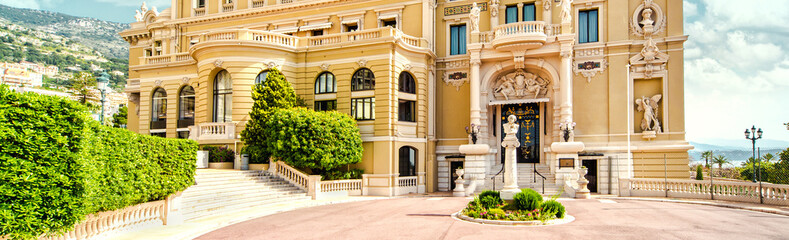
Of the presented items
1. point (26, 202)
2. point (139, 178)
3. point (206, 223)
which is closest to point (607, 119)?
point (206, 223)

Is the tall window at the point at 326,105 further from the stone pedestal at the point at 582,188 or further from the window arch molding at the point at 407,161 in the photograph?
the stone pedestal at the point at 582,188

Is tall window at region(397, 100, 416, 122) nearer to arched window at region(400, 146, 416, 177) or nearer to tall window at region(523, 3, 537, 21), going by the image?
arched window at region(400, 146, 416, 177)

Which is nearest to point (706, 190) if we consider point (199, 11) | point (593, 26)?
point (593, 26)

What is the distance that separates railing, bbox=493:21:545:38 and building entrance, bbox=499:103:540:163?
16.2 ft

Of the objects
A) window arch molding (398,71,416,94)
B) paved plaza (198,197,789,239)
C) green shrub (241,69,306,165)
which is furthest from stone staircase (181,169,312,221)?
window arch molding (398,71,416,94)

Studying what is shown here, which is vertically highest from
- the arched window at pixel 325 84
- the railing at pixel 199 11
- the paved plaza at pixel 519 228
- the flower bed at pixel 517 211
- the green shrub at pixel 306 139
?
the railing at pixel 199 11

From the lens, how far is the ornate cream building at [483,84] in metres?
30.8

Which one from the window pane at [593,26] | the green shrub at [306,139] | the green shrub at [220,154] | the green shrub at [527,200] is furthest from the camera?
the window pane at [593,26]

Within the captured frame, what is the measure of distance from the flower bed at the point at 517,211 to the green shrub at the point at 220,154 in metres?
17.0

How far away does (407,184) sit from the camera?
31.8m

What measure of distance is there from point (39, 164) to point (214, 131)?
21157 mm

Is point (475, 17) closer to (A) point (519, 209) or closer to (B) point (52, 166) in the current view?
(A) point (519, 209)

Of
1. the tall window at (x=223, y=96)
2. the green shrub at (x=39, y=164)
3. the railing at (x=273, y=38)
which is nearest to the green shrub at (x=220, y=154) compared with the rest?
the tall window at (x=223, y=96)

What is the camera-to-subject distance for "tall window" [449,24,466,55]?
35469 mm
